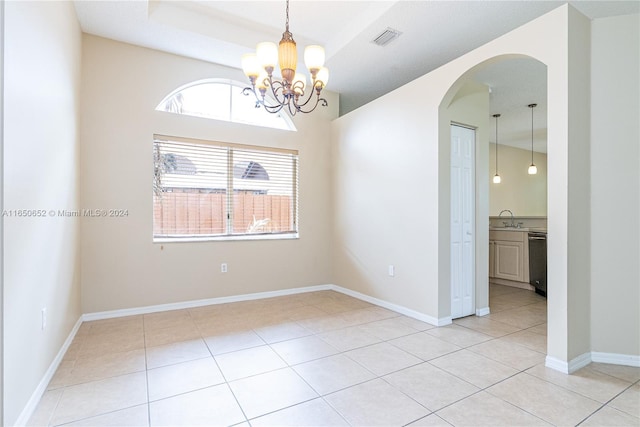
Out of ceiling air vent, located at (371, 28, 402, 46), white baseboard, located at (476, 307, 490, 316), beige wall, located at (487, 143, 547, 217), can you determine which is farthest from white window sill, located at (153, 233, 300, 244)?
beige wall, located at (487, 143, 547, 217)

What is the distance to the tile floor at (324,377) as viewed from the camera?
1.78m

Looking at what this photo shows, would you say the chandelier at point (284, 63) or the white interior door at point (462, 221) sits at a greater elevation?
the chandelier at point (284, 63)

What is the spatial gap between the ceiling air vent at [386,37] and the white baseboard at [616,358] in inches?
133

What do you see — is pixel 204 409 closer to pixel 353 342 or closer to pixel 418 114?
pixel 353 342

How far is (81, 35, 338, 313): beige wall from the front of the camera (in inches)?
134

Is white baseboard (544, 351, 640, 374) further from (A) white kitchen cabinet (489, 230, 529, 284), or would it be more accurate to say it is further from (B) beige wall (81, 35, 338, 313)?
(B) beige wall (81, 35, 338, 313)

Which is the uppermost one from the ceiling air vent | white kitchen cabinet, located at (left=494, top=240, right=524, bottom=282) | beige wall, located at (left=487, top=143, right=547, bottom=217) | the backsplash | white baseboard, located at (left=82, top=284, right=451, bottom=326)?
the ceiling air vent

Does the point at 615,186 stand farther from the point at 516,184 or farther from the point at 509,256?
the point at 516,184

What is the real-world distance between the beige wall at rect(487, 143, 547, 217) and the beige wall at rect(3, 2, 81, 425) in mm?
8538

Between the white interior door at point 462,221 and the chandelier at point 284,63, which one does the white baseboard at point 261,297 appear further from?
the chandelier at point 284,63

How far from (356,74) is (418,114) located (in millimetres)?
1348

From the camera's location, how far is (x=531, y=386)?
2072 millimetres

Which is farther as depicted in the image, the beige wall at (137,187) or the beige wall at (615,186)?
the beige wall at (137,187)

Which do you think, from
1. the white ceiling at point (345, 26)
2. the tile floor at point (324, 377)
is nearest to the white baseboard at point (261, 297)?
the tile floor at point (324, 377)
